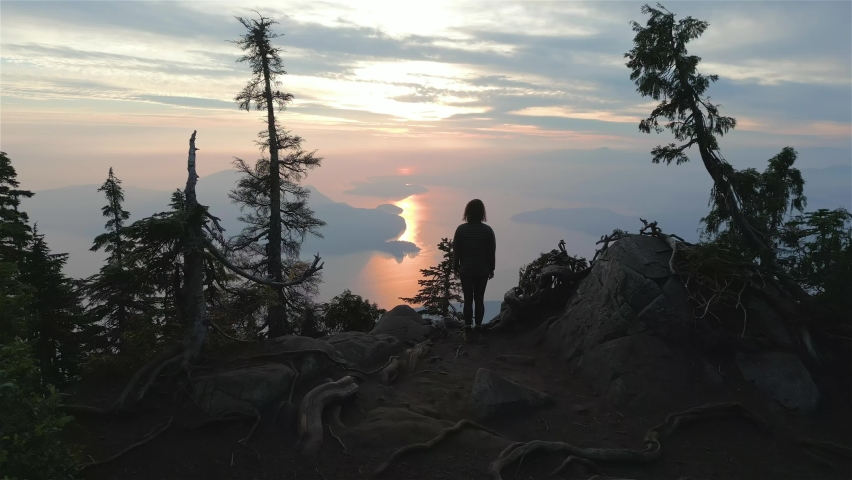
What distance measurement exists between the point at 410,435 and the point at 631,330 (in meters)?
5.62

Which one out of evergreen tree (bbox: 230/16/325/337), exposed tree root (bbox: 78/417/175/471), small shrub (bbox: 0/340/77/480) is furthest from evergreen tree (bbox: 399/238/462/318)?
small shrub (bbox: 0/340/77/480)

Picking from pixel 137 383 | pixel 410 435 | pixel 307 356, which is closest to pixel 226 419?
pixel 137 383

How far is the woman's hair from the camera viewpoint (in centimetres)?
1275

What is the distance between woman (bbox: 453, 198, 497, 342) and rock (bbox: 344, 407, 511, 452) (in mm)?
4503

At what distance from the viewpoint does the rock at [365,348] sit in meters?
11.3

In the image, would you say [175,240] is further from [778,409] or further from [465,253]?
[778,409]

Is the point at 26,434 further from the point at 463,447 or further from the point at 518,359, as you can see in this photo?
the point at 518,359

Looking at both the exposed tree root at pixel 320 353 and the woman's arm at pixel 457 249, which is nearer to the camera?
the exposed tree root at pixel 320 353

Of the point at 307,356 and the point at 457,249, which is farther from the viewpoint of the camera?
the point at 457,249

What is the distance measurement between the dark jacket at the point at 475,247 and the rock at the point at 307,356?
387 centimetres

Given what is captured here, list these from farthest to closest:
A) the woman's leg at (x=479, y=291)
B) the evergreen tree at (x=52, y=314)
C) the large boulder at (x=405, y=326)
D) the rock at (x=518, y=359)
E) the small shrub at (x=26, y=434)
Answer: the evergreen tree at (x=52, y=314), the large boulder at (x=405, y=326), the woman's leg at (x=479, y=291), the rock at (x=518, y=359), the small shrub at (x=26, y=434)

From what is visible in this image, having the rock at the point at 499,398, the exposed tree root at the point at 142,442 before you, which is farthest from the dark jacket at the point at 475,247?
the exposed tree root at the point at 142,442

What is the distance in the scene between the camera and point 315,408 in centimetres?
864

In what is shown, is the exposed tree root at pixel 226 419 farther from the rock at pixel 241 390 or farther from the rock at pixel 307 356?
the rock at pixel 307 356
